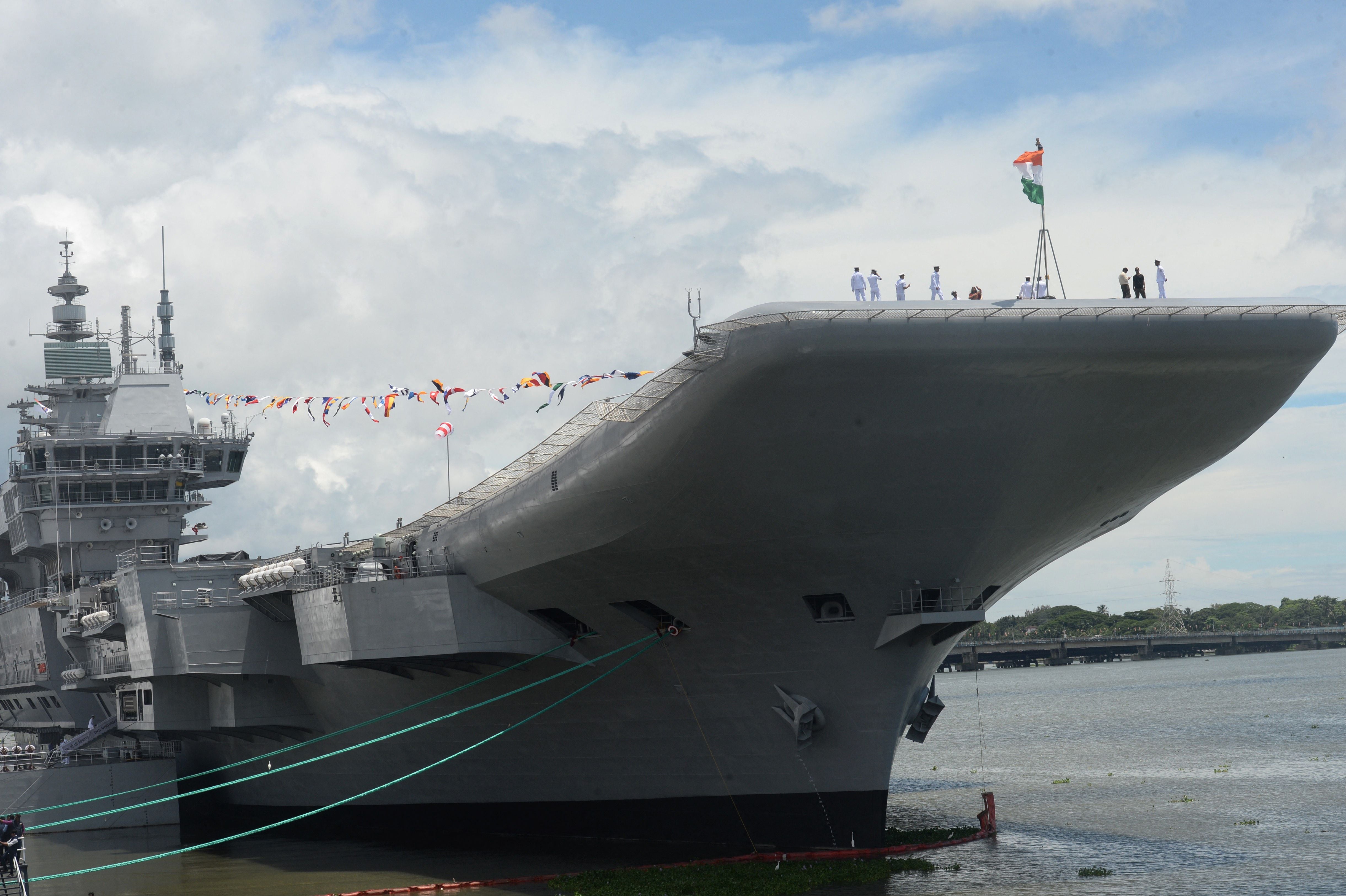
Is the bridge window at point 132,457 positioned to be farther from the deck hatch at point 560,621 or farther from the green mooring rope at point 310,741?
the deck hatch at point 560,621

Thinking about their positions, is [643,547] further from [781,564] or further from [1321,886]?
[1321,886]

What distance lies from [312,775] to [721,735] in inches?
481

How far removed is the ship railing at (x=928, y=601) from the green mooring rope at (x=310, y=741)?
17.3 ft

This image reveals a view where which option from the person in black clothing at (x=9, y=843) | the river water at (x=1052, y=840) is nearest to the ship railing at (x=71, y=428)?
the river water at (x=1052, y=840)

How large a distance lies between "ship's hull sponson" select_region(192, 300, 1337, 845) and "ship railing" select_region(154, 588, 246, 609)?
242 inches

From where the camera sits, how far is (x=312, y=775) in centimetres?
2895

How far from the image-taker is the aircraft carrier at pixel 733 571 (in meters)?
16.2

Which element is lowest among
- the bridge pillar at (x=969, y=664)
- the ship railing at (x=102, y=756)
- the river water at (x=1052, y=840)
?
the bridge pillar at (x=969, y=664)

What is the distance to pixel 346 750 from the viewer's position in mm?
25859

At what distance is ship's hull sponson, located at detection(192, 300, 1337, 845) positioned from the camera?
1606 centimetres

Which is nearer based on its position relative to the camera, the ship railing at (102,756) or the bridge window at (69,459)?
the ship railing at (102,756)

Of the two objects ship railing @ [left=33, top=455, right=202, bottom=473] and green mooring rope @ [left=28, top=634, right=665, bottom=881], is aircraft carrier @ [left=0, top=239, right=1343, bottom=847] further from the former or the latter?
ship railing @ [left=33, top=455, right=202, bottom=473]

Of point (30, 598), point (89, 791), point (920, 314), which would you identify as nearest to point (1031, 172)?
point (920, 314)

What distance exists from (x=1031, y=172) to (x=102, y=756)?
28.2 metres
